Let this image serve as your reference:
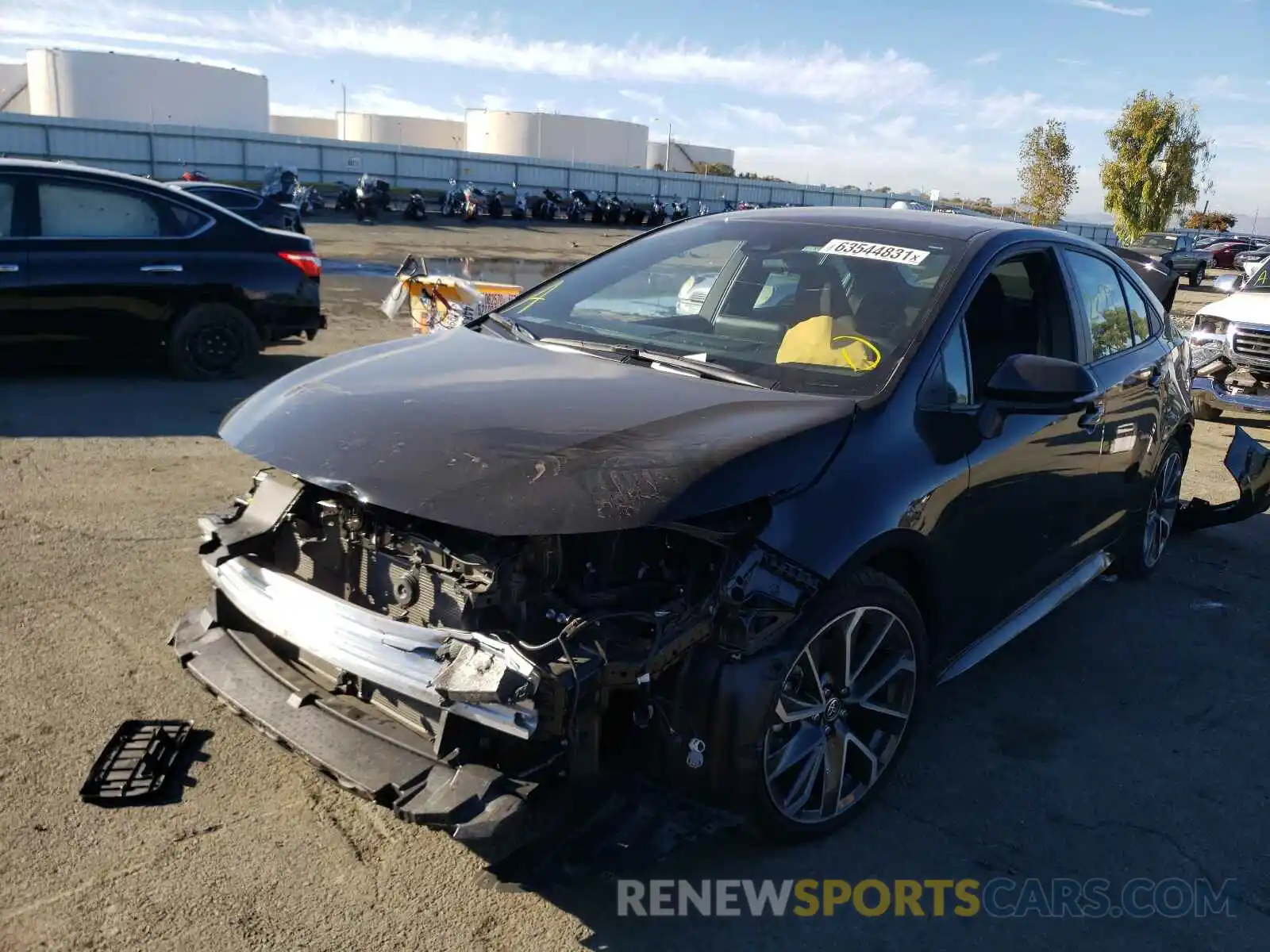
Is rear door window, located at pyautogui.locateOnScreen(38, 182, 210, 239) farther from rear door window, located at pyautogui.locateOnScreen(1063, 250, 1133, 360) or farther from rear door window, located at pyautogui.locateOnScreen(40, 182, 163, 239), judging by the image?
rear door window, located at pyautogui.locateOnScreen(1063, 250, 1133, 360)

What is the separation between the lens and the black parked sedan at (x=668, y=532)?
254cm

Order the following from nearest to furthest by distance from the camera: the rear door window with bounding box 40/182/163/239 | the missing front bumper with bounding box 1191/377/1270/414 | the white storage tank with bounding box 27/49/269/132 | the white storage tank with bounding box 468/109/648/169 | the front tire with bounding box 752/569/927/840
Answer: the front tire with bounding box 752/569/927/840 → the rear door window with bounding box 40/182/163/239 → the missing front bumper with bounding box 1191/377/1270/414 → the white storage tank with bounding box 27/49/269/132 → the white storage tank with bounding box 468/109/648/169

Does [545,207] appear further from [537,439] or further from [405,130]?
[405,130]

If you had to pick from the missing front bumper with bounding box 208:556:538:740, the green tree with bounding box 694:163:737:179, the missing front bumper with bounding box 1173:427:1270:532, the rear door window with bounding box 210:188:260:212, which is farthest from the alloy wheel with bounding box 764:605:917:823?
the green tree with bounding box 694:163:737:179

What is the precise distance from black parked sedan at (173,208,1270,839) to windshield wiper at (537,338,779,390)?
0.02 metres

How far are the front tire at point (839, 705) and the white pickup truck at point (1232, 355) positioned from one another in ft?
26.0

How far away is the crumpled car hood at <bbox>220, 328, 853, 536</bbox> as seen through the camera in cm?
254

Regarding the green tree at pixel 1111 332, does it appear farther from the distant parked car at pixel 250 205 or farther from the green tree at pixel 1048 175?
the green tree at pixel 1048 175

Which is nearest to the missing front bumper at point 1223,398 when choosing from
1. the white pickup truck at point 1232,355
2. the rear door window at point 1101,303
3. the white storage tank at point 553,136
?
the white pickup truck at point 1232,355

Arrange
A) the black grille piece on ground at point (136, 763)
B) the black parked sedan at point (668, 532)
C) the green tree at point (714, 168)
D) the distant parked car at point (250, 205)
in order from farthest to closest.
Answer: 1. the green tree at point (714, 168)
2. the distant parked car at point (250, 205)
3. the black grille piece on ground at point (136, 763)
4. the black parked sedan at point (668, 532)

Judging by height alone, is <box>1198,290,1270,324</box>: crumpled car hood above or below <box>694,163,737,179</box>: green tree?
below

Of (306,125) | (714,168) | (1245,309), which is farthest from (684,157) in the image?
(1245,309)

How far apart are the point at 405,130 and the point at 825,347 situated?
107612 millimetres

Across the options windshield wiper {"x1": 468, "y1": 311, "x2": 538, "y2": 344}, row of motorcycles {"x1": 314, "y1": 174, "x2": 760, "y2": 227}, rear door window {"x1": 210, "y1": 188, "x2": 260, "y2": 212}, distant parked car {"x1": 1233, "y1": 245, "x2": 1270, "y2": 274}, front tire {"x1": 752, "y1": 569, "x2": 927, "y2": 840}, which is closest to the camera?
front tire {"x1": 752, "y1": 569, "x2": 927, "y2": 840}
